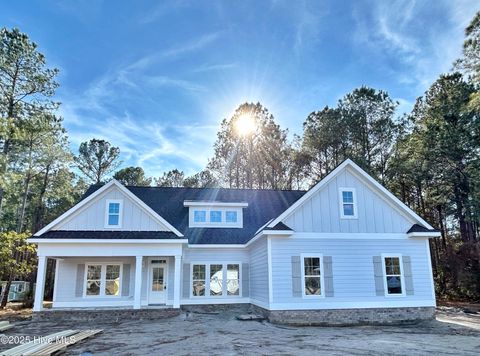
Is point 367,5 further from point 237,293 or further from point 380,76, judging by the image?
point 237,293

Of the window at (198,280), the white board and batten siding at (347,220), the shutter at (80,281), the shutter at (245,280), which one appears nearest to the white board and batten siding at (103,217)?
the shutter at (80,281)

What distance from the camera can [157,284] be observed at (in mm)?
16766

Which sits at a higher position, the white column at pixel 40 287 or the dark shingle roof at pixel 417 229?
the dark shingle roof at pixel 417 229

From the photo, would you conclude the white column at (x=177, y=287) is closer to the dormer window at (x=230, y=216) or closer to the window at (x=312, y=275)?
the dormer window at (x=230, y=216)

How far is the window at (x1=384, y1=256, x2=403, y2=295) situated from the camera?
13750 millimetres

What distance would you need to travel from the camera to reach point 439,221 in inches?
1142

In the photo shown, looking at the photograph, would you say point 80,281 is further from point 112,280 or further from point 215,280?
point 215,280

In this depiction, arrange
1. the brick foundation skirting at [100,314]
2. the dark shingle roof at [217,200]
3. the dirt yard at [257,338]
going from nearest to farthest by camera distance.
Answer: the dirt yard at [257,338]
the brick foundation skirting at [100,314]
the dark shingle roof at [217,200]

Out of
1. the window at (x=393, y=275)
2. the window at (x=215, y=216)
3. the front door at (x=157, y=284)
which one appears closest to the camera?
the window at (x=393, y=275)

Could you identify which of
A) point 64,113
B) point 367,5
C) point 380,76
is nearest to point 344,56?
point 367,5

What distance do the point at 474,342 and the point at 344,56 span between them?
11.1 m

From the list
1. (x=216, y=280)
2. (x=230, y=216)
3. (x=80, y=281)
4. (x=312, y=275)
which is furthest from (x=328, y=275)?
(x=80, y=281)

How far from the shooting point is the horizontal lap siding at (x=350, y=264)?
13188 millimetres

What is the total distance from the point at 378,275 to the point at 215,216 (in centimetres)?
863
